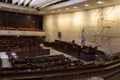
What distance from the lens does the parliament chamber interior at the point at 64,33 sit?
7079mm

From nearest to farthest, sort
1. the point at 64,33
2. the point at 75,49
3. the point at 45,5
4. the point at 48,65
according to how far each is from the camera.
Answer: the point at 48,65
the point at 75,49
the point at 45,5
the point at 64,33

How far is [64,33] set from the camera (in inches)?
701

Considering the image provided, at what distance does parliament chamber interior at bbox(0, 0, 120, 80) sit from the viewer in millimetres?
7079

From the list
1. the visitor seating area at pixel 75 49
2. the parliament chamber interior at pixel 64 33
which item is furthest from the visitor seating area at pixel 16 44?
the visitor seating area at pixel 75 49

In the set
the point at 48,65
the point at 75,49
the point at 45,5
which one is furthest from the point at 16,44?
the point at 48,65

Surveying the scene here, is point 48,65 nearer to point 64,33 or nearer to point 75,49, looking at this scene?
point 75,49

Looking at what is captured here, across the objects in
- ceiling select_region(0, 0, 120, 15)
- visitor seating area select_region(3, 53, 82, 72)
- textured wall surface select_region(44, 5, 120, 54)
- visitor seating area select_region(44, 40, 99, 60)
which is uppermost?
ceiling select_region(0, 0, 120, 15)

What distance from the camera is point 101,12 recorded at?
43.1 feet

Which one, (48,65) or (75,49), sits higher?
(48,65)

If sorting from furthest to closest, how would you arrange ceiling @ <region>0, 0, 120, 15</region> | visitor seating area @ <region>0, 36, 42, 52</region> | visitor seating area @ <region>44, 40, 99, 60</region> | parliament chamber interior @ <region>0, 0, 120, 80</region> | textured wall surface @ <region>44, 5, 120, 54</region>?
visitor seating area @ <region>0, 36, 42, 52</region>
ceiling @ <region>0, 0, 120, 15</region>
textured wall surface @ <region>44, 5, 120, 54</region>
visitor seating area @ <region>44, 40, 99, 60</region>
parliament chamber interior @ <region>0, 0, 120, 80</region>

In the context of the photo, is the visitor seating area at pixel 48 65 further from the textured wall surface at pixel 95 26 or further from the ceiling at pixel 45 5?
the ceiling at pixel 45 5

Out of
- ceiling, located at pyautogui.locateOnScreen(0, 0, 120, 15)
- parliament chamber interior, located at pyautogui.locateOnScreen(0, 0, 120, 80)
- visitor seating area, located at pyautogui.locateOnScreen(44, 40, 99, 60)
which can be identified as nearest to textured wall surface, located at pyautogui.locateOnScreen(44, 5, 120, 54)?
parliament chamber interior, located at pyautogui.locateOnScreen(0, 0, 120, 80)

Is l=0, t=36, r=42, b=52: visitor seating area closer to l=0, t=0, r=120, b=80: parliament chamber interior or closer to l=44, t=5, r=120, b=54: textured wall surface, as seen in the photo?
l=0, t=0, r=120, b=80: parliament chamber interior

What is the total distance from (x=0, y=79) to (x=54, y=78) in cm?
84
